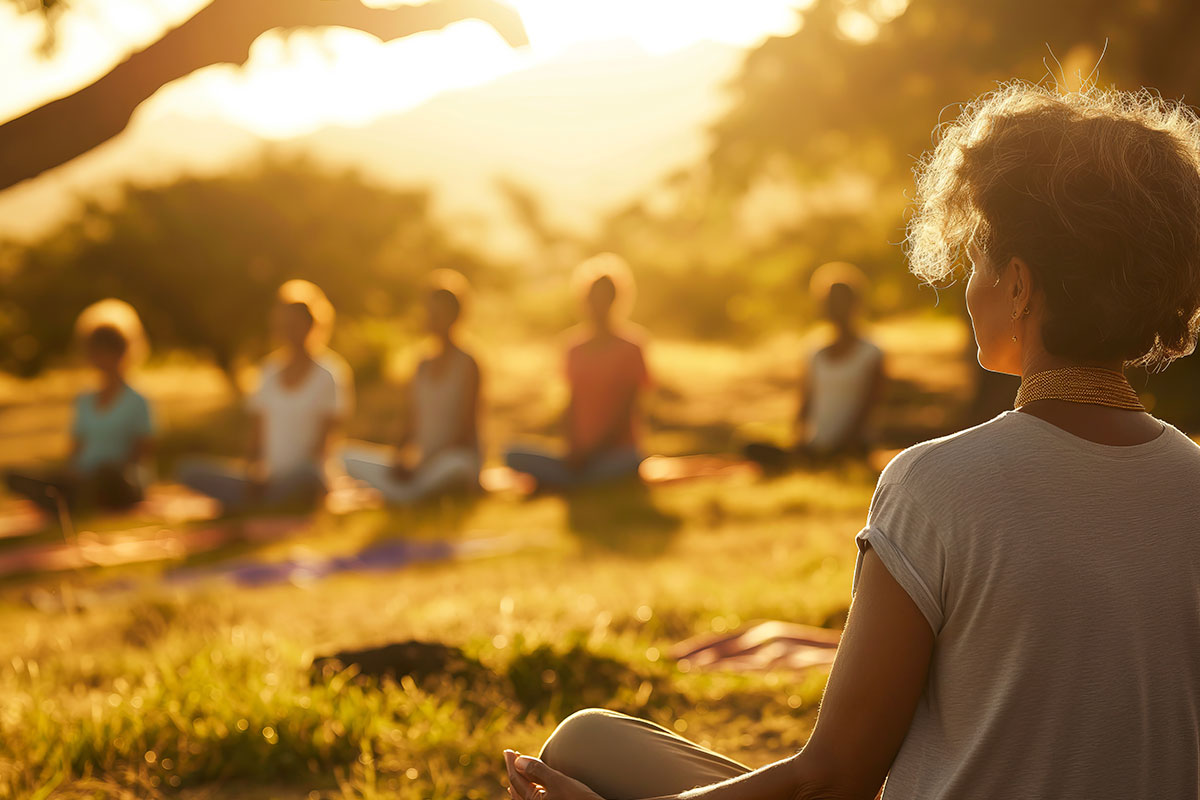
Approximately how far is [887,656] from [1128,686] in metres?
0.32

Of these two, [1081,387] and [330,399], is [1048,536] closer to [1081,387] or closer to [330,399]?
[1081,387]

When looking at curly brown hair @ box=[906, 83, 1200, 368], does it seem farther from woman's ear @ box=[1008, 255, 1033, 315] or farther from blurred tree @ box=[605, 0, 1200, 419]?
blurred tree @ box=[605, 0, 1200, 419]

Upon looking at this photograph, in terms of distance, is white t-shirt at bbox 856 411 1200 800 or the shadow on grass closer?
white t-shirt at bbox 856 411 1200 800

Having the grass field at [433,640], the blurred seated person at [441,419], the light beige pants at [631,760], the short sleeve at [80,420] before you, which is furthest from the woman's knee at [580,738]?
the short sleeve at [80,420]

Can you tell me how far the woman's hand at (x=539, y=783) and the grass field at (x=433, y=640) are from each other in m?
0.87

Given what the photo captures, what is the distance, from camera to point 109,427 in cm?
835

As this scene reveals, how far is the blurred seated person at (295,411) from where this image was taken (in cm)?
809

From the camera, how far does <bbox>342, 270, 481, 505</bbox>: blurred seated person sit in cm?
817

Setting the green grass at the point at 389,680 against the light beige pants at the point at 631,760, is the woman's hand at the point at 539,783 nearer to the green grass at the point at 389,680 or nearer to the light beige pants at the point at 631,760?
the light beige pants at the point at 631,760

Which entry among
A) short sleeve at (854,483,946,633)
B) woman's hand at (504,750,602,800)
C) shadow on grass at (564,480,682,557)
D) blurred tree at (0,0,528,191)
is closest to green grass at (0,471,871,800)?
shadow on grass at (564,480,682,557)

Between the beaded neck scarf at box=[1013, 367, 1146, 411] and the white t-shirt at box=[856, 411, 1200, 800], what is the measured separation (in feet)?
0.22

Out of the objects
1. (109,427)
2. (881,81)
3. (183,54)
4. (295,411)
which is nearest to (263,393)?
(295,411)

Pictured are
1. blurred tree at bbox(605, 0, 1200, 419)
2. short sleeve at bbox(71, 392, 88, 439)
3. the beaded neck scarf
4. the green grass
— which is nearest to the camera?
the beaded neck scarf

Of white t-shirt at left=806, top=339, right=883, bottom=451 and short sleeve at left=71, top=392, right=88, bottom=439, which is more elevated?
short sleeve at left=71, top=392, right=88, bottom=439
